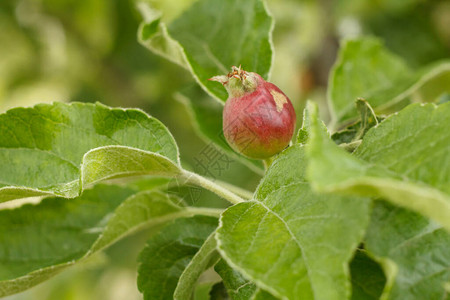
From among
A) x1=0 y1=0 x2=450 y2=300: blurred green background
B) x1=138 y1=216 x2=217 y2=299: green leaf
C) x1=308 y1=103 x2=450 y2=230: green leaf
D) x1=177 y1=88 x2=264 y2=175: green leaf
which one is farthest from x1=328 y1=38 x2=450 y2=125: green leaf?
x1=0 y1=0 x2=450 y2=300: blurred green background

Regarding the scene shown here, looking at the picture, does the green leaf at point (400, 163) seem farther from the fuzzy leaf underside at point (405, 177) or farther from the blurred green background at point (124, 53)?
the blurred green background at point (124, 53)

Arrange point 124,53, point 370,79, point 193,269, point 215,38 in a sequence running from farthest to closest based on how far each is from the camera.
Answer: point 124,53 < point 370,79 < point 215,38 < point 193,269

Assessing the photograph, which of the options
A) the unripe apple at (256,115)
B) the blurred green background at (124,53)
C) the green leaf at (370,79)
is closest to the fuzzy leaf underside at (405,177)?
the unripe apple at (256,115)

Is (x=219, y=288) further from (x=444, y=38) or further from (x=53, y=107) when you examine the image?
(x=444, y=38)

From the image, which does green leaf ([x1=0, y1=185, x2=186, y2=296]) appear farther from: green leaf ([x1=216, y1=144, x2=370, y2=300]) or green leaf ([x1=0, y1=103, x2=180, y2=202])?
green leaf ([x1=216, y1=144, x2=370, y2=300])

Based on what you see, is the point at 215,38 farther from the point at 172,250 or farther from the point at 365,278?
the point at 365,278

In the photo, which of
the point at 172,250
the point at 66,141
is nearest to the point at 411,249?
the point at 172,250
